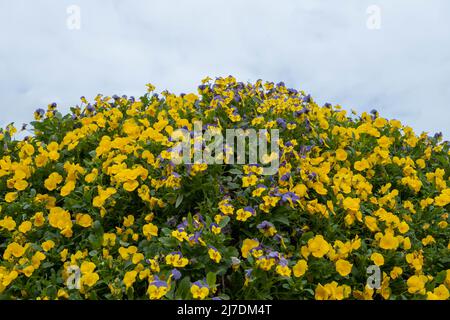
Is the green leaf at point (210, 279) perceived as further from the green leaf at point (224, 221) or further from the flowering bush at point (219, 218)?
the green leaf at point (224, 221)

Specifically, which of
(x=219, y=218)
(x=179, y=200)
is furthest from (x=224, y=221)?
(x=179, y=200)

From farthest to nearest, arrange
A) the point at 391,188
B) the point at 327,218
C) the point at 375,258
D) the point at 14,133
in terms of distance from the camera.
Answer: the point at 14,133
the point at 391,188
the point at 327,218
the point at 375,258

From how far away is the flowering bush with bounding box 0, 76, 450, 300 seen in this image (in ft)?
8.74

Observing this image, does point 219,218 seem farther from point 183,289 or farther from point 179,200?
point 183,289

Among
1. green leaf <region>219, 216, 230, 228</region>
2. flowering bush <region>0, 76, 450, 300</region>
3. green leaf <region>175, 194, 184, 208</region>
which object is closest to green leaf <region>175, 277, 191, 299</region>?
flowering bush <region>0, 76, 450, 300</region>

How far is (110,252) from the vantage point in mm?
2996

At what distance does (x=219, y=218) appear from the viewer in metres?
2.78

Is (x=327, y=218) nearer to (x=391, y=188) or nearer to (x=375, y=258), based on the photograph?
(x=375, y=258)

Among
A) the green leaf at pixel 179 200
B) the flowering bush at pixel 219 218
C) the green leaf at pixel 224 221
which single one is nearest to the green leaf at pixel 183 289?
the flowering bush at pixel 219 218

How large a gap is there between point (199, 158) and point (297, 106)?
1.43 metres

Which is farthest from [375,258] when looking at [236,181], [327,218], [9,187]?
[9,187]

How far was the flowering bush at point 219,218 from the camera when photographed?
8.74 feet

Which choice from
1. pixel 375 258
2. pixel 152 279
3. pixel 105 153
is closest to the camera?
pixel 152 279
